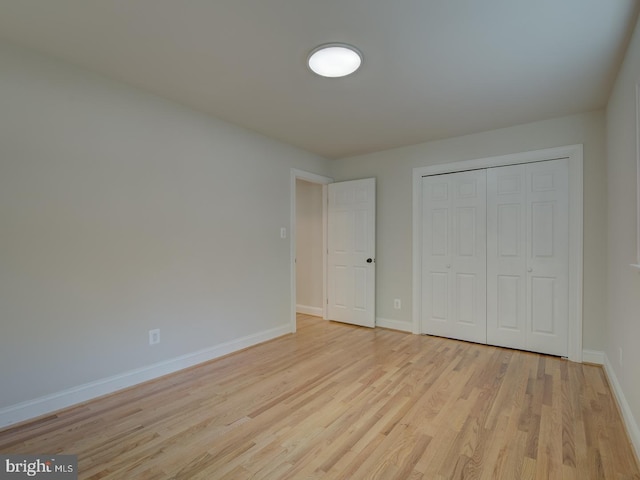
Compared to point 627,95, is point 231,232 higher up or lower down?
lower down

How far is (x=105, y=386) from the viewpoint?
7.93 feet

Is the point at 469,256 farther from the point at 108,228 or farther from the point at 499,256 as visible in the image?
the point at 108,228

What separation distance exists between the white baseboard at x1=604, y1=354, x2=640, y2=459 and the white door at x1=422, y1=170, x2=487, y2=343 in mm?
1178

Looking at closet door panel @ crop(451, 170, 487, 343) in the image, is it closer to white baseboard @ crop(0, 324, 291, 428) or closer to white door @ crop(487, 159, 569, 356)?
white door @ crop(487, 159, 569, 356)

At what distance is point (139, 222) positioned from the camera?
2639mm

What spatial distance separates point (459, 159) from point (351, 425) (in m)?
3.11

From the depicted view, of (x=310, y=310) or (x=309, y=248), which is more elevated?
(x=309, y=248)

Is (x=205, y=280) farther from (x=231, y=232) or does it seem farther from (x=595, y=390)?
(x=595, y=390)

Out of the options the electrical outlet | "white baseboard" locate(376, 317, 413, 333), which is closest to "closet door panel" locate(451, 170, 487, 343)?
"white baseboard" locate(376, 317, 413, 333)

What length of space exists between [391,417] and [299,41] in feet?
8.15

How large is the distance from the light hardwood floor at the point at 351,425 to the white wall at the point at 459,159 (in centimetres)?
92

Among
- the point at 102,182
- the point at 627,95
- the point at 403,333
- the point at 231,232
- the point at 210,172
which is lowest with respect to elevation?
the point at 403,333

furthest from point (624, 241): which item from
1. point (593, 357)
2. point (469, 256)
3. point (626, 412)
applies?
point (469, 256)

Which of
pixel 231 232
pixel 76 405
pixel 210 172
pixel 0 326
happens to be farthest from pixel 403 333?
pixel 0 326
